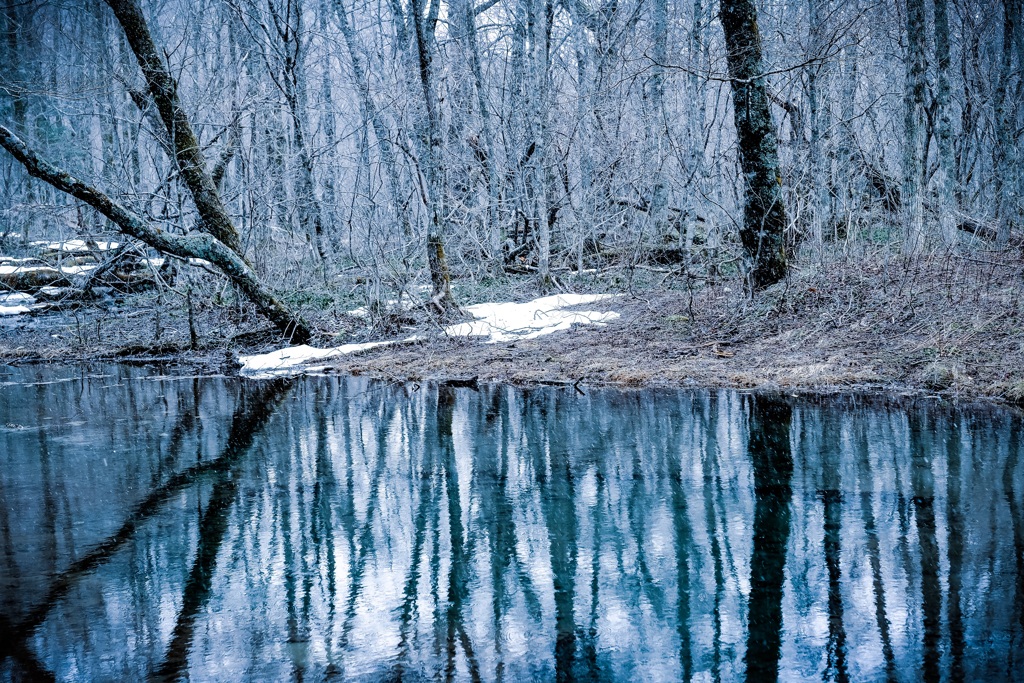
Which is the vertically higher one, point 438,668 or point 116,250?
point 116,250

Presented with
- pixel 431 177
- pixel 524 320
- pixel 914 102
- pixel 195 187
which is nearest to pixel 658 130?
pixel 914 102

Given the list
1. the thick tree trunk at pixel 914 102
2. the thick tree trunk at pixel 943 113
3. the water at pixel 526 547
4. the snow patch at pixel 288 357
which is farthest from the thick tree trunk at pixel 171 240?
the thick tree trunk at pixel 943 113

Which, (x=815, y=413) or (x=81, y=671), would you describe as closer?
(x=81, y=671)

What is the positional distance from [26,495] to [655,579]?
4.73 metres

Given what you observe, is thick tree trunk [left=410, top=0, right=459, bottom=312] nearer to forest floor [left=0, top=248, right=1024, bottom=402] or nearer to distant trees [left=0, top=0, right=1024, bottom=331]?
distant trees [left=0, top=0, right=1024, bottom=331]

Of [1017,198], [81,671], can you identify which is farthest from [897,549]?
[1017,198]

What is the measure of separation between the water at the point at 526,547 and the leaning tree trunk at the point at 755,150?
3834 millimetres

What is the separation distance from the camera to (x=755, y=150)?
11484mm

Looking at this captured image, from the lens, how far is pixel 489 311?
1388 centimetres

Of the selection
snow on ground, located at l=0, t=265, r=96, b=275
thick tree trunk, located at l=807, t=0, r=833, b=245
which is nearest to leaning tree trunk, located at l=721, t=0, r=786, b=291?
thick tree trunk, located at l=807, t=0, r=833, b=245

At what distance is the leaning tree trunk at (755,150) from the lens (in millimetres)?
11336

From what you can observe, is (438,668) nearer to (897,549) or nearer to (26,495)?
(897,549)

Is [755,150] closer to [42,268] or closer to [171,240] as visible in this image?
[171,240]

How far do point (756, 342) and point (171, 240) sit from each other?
28.0 ft
